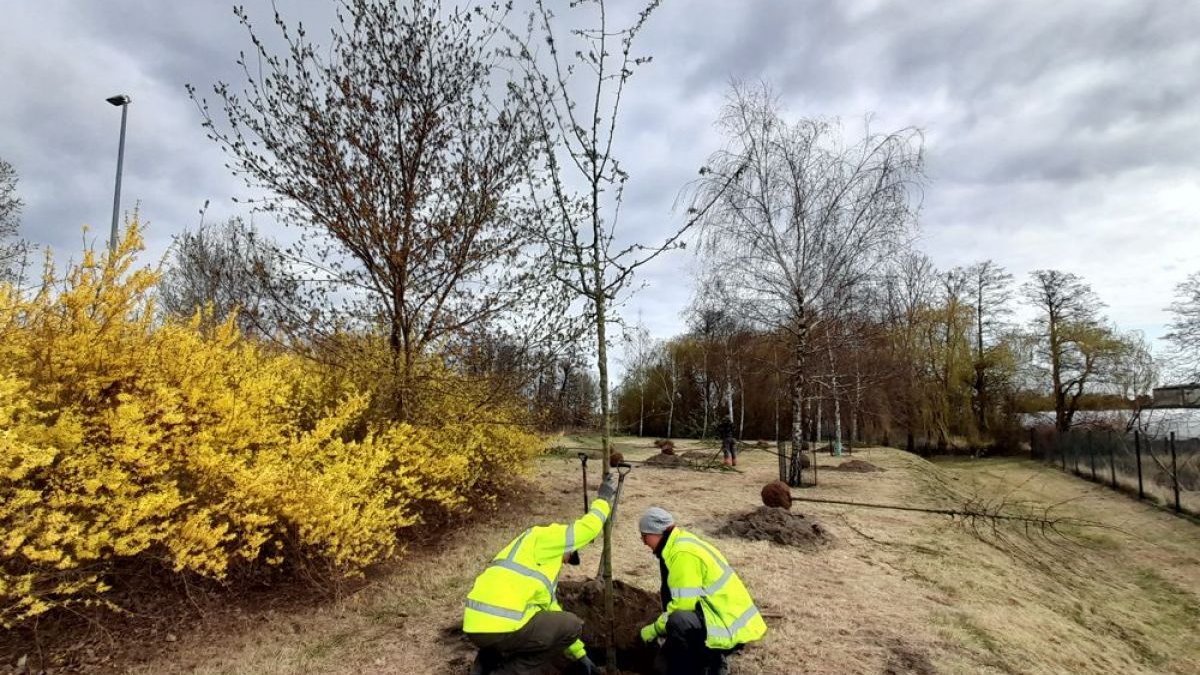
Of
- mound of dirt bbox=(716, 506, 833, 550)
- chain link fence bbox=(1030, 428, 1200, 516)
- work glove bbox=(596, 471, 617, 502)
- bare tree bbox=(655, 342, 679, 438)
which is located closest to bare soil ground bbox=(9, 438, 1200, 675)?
mound of dirt bbox=(716, 506, 833, 550)

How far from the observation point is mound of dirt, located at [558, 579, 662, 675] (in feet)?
14.2

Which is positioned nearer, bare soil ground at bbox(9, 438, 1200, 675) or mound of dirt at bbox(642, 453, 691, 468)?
bare soil ground at bbox(9, 438, 1200, 675)

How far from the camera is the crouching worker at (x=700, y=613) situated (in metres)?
3.56

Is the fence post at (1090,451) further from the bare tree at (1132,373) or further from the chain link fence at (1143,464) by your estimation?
the bare tree at (1132,373)

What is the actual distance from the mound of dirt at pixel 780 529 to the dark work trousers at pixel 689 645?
4.24m

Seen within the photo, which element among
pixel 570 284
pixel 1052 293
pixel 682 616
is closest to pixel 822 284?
pixel 570 284

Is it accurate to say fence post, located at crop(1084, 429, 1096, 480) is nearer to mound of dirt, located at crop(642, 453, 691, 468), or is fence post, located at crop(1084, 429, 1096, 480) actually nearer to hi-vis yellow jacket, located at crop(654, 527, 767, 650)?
mound of dirt, located at crop(642, 453, 691, 468)

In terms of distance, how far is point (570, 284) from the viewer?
4664 mm

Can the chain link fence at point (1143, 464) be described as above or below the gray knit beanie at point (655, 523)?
below

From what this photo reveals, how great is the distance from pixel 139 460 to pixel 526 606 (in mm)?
2955

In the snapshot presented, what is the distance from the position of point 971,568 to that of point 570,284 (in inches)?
246

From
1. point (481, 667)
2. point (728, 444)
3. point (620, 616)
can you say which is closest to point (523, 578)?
point (481, 667)

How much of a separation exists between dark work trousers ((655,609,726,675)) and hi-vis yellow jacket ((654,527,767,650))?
0.17 feet

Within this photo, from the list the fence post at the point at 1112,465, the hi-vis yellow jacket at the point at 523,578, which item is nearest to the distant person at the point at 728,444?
the fence post at the point at 1112,465
